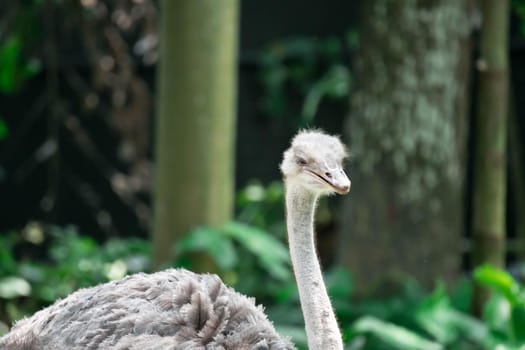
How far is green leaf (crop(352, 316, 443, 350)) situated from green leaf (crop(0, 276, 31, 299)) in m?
2.13

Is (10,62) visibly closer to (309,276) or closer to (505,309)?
(505,309)

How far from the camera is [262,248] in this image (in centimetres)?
625

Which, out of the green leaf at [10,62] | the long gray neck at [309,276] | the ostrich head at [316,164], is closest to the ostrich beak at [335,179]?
the ostrich head at [316,164]

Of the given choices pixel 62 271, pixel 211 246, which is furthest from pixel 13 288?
pixel 211 246

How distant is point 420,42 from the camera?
6.30m

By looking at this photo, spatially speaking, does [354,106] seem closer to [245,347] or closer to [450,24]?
[450,24]

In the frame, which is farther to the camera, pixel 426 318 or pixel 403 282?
pixel 403 282

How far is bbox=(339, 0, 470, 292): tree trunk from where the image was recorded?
20.6ft

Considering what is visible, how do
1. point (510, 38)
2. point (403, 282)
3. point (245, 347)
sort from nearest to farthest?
point (245, 347) < point (403, 282) < point (510, 38)

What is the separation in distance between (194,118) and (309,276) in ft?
8.89

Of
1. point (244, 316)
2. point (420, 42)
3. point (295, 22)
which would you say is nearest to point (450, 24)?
point (420, 42)

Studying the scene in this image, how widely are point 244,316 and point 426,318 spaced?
198 centimetres

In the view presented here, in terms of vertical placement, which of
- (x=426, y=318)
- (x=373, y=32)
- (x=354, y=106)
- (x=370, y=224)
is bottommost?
(x=426, y=318)

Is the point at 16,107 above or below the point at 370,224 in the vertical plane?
above
